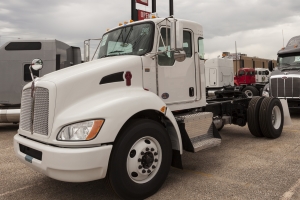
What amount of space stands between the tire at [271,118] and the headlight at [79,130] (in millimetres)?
4767

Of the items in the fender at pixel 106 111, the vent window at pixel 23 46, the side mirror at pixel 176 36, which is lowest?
the fender at pixel 106 111

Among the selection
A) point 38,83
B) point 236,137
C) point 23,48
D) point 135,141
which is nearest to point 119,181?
point 135,141

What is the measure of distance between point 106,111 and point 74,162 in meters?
0.65

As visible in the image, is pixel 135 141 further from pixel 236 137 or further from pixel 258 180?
pixel 236 137

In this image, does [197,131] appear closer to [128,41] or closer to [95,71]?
[128,41]

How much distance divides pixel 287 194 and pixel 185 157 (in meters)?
2.23

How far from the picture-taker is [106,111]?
3.17 m

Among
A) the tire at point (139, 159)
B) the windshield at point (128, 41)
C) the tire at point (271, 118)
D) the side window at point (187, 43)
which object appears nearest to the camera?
the tire at point (139, 159)

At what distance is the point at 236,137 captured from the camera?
24.0 ft

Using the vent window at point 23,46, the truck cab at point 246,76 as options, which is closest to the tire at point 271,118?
the vent window at point 23,46

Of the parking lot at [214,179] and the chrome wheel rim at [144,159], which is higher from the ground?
the chrome wheel rim at [144,159]

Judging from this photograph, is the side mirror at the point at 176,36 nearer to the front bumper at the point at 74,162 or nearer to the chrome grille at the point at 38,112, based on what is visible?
the front bumper at the point at 74,162

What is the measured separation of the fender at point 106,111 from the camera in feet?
10.2

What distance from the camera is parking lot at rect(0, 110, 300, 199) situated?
12.1 feet
